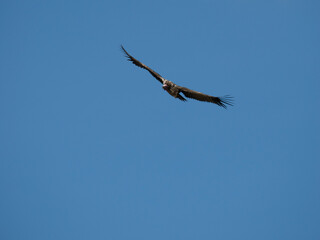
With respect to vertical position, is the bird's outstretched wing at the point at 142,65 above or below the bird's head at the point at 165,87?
above

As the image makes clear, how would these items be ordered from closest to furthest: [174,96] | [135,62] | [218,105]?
1. [218,105]
2. [174,96]
3. [135,62]

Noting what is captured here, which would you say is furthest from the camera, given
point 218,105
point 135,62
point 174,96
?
point 135,62

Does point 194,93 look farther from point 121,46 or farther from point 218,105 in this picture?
point 121,46

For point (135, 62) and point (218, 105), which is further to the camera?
point (135, 62)

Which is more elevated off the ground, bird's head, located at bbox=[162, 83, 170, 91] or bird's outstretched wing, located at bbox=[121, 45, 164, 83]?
bird's outstretched wing, located at bbox=[121, 45, 164, 83]

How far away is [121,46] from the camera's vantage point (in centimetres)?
2188

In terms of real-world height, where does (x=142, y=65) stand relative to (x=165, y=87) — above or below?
above

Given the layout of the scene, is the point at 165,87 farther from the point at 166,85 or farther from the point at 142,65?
the point at 142,65

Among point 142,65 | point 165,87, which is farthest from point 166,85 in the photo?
point 142,65

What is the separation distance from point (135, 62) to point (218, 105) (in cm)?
658

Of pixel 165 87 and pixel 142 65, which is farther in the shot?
pixel 142 65

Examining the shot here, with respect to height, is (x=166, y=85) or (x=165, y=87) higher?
(x=166, y=85)

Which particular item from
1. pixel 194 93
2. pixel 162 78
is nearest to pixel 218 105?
pixel 194 93

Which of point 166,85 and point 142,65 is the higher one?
point 142,65
